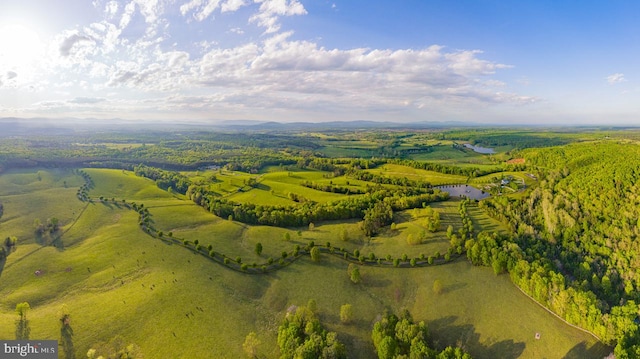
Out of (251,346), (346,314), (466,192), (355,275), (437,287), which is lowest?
(251,346)

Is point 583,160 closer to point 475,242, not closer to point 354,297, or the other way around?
point 475,242

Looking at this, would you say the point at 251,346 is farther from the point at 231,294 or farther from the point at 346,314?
the point at 346,314

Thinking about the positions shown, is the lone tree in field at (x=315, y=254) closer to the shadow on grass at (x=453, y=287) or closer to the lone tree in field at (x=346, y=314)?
the lone tree in field at (x=346, y=314)

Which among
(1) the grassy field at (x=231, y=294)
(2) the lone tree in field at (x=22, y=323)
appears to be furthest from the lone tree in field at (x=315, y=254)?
(2) the lone tree in field at (x=22, y=323)

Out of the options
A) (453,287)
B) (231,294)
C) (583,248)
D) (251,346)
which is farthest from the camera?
(583,248)

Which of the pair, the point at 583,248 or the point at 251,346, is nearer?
the point at 251,346

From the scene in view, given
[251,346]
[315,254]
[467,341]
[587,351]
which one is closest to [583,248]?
[587,351]

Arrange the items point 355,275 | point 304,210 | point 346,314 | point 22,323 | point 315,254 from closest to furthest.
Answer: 1. point 22,323
2. point 346,314
3. point 355,275
4. point 315,254
5. point 304,210
